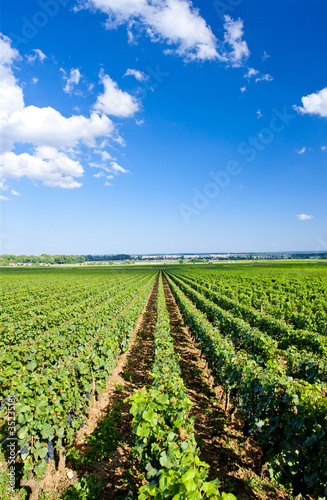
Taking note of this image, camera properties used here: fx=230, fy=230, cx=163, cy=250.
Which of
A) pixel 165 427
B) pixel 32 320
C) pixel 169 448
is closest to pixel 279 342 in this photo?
pixel 165 427

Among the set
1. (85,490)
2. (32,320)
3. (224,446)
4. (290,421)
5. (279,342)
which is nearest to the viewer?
(290,421)

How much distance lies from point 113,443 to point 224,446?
276 cm

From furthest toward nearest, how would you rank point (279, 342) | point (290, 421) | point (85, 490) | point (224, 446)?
1. point (279, 342)
2. point (224, 446)
3. point (85, 490)
4. point (290, 421)

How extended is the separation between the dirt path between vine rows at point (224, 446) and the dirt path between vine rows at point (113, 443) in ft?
5.59

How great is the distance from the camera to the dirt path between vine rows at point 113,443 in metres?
4.63

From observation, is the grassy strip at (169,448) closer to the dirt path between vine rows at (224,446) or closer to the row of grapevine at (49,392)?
the dirt path between vine rows at (224,446)

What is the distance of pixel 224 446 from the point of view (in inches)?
226

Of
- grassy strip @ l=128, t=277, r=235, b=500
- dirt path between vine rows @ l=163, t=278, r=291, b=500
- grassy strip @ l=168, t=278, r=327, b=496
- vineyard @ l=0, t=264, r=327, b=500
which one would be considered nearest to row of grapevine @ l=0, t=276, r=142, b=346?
vineyard @ l=0, t=264, r=327, b=500

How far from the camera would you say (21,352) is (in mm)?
8125

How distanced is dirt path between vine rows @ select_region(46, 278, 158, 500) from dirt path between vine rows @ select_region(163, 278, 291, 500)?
67.1 inches

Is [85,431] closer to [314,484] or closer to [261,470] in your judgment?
[261,470]

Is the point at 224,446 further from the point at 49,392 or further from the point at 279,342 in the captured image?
the point at 279,342

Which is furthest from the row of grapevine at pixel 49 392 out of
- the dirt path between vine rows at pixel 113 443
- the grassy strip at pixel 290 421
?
the grassy strip at pixel 290 421

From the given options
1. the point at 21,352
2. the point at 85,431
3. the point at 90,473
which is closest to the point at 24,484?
the point at 90,473
